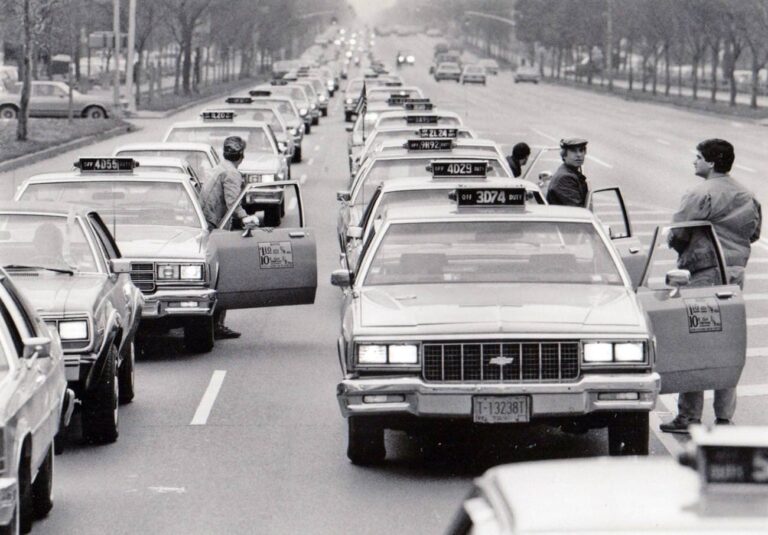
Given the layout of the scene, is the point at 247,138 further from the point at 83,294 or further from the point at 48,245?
the point at 83,294

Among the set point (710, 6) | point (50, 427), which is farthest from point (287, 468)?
point (710, 6)

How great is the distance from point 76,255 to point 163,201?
3747 mm

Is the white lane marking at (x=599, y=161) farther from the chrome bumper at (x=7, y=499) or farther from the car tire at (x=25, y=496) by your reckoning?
the chrome bumper at (x=7, y=499)

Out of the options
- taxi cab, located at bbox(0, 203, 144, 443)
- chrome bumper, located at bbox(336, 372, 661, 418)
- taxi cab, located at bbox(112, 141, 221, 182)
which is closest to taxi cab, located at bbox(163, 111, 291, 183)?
taxi cab, located at bbox(112, 141, 221, 182)

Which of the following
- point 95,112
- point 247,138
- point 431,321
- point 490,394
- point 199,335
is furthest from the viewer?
point 95,112

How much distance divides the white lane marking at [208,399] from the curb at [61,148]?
2461 centimetres

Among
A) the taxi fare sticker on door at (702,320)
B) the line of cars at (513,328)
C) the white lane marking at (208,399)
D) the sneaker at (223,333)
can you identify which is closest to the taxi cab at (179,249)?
the white lane marking at (208,399)

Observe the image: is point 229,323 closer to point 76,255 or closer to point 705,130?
point 76,255

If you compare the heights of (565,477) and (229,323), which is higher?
(565,477)

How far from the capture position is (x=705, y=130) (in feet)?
190

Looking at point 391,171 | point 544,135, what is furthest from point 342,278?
point 544,135

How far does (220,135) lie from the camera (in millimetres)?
26891

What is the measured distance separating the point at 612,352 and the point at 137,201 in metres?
6.97

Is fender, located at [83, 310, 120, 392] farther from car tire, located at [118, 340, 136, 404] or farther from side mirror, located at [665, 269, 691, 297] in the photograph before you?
side mirror, located at [665, 269, 691, 297]
